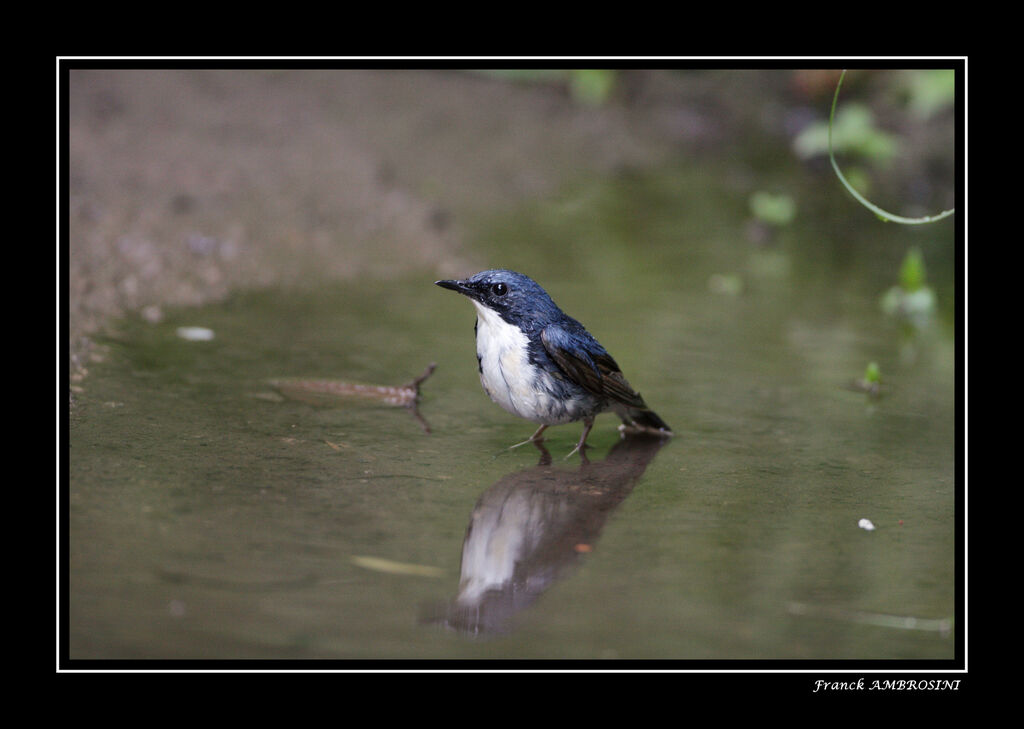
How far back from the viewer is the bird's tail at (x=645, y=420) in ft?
18.2

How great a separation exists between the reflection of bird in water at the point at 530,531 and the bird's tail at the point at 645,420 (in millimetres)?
158

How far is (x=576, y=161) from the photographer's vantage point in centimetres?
1186

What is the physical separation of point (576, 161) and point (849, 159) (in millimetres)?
3062

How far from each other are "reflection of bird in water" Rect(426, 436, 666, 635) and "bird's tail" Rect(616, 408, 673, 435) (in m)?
0.16

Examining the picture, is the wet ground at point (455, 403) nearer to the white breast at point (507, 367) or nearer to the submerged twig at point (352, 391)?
the submerged twig at point (352, 391)

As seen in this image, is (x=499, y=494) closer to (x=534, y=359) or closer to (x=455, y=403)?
(x=534, y=359)

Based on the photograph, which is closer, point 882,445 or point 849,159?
point 882,445

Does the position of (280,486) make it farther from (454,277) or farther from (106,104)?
(106,104)

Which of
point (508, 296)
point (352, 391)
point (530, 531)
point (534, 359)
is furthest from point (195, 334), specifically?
point (530, 531)

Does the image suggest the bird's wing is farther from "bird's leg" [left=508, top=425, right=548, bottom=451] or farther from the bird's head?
"bird's leg" [left=508, top=425, right=548, bottom=451]

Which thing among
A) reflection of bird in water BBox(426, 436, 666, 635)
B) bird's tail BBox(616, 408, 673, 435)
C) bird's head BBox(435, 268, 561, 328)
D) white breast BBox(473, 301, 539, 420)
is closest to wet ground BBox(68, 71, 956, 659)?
reflection of bird in water BBox(426, 436, 666, 635)

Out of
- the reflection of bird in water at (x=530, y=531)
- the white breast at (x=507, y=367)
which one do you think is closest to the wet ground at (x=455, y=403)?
the reflection of bird in water at (x=530, y=531)
